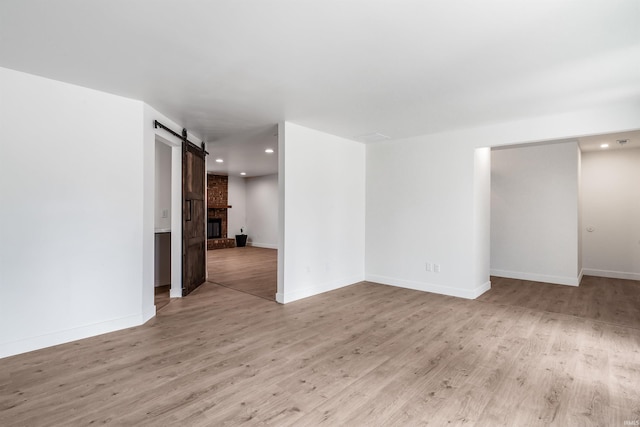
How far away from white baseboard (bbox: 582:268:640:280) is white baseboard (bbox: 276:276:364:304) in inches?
183

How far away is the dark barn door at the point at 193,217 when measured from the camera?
468 centimetres

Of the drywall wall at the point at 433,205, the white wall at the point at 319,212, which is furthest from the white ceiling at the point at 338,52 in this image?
the white wall at the point at 319,212

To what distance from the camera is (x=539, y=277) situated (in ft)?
19.1

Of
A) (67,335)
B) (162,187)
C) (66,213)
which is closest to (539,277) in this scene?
(162,187)

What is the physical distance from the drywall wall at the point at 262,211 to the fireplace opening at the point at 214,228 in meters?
1.09

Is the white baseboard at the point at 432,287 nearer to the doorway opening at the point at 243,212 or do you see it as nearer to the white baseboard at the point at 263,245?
the doorway opening at the point at 243,212

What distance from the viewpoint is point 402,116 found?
405 cm

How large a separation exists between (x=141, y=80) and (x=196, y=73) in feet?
1.91

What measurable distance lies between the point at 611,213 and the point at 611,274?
3.83ft

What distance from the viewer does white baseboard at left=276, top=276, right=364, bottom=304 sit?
4.45m

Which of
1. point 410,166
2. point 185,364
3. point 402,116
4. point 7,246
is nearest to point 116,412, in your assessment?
point 185,364

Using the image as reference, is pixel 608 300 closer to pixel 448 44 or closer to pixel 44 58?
pixel 448 44

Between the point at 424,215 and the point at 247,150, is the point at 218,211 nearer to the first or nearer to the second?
the point at 247,150

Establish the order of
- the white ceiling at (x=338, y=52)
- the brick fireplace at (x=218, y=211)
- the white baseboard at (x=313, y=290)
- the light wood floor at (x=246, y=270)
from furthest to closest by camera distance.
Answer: the brick fireplace at (x=218, y=211)
the light wood floor at (x=246, y=270)
the white baseboard at (x=313, y=290)
the white ceiling at (x=338, y=52)
